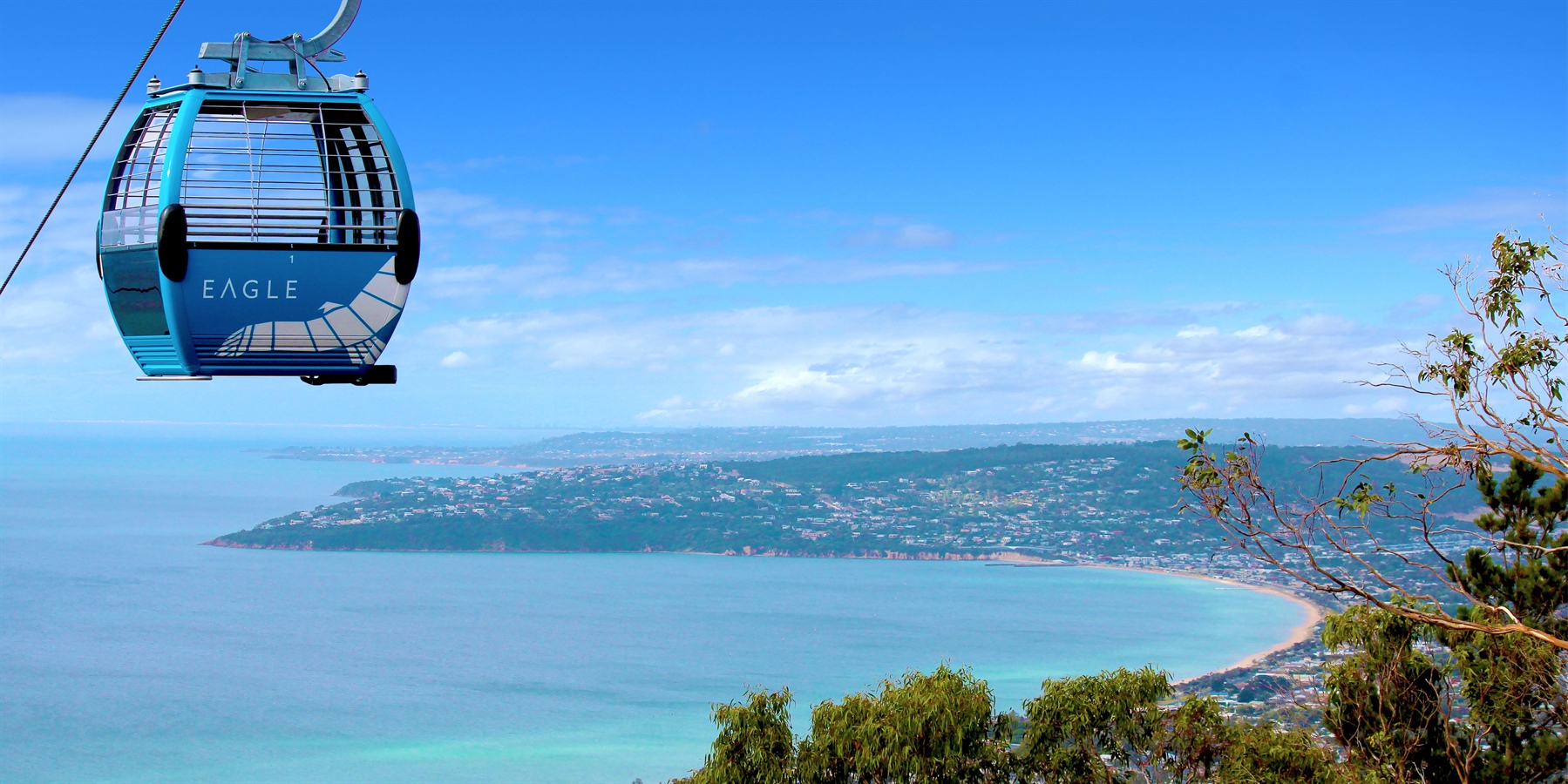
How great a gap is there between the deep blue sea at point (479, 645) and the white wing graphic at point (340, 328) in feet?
114

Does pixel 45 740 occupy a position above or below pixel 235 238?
below

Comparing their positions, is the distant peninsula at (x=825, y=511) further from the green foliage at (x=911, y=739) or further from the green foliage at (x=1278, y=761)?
the green foliage at (x=911, y=739)

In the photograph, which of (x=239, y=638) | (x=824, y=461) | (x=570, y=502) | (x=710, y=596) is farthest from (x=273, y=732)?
(x=824, y=461)

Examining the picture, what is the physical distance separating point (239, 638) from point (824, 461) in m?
61.5

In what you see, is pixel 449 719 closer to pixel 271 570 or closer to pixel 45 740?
pixel 45 740

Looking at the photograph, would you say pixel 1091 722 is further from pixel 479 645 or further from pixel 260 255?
pixel 479 645

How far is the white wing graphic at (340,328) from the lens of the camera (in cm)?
294

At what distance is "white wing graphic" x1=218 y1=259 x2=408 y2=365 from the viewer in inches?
116

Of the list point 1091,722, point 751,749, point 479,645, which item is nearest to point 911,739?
point 751,749

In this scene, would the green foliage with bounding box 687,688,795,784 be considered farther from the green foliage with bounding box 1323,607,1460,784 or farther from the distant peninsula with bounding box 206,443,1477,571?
the distant peninsula with bounding box 206,443,1477,571

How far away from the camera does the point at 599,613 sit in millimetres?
63094

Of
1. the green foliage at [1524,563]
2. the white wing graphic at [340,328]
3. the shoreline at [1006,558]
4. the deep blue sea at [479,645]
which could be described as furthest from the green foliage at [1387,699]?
the shoreline at [1006,558]

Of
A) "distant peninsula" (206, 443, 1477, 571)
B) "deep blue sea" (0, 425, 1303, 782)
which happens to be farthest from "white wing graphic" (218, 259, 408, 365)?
"distant peninsula" (206, 443, 1477, 571)

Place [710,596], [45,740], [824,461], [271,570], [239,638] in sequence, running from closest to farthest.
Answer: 1. [45,740]
2. [239,638]
3. [710,596]
4. [271,570]
5. [824,461]
